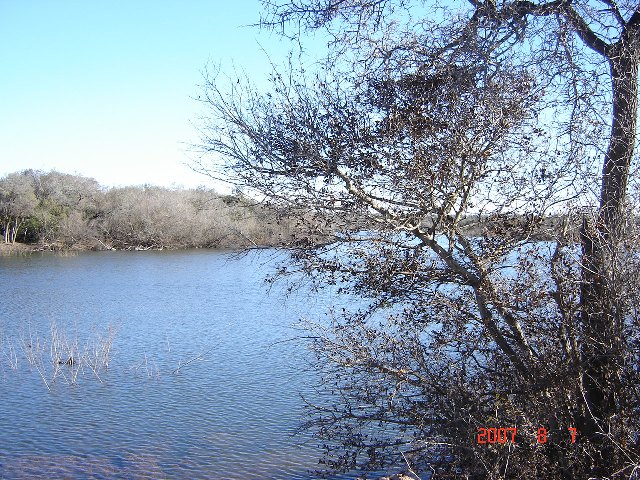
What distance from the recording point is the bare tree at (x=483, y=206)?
4.59m

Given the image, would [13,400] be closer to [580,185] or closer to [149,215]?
[580,185]

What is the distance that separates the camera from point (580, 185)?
4.84 m

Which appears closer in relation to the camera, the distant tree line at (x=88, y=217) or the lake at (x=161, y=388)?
the lake at (x=161, y=388)

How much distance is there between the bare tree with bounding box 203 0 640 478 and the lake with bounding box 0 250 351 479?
1.09 meters

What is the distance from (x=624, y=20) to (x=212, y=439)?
7.12 meters

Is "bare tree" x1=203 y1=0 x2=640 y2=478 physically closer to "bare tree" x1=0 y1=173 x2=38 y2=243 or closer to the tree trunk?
the tree trunk

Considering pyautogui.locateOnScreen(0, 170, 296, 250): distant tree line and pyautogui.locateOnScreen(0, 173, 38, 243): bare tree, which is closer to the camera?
pyautogui.locateOnScreen(0, 170, 296, 250): distant tree line

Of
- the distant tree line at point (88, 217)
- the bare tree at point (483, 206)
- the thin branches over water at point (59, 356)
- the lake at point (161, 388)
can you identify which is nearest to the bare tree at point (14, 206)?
the distant tree line at point (88, 217)

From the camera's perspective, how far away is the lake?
26.3 feet

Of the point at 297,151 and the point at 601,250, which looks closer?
the point at 601,250

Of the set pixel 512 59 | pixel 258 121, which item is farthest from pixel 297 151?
pixel 512 59
